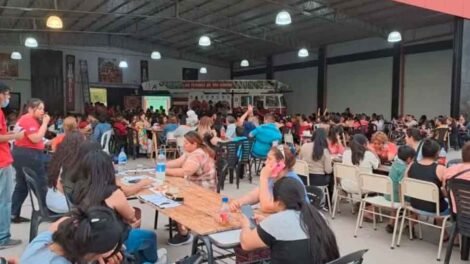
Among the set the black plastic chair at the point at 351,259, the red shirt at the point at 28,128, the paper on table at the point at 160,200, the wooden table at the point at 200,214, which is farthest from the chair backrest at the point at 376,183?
the red shirt at the point at 28,128

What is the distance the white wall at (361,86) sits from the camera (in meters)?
16.6

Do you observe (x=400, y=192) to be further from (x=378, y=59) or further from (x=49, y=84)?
(x=49, y=84)

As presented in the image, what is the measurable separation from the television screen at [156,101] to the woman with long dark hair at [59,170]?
1631 cm

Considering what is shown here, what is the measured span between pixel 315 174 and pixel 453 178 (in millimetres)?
2105

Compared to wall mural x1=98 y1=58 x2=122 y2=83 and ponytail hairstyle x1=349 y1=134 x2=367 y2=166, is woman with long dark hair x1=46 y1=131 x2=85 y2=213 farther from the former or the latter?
wall mural x1=98 y1=58 x2=122 y2=83

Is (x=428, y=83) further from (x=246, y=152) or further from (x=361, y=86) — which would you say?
(x=246, y=152)

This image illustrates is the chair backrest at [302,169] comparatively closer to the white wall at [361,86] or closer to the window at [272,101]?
the white wall at [361,86]

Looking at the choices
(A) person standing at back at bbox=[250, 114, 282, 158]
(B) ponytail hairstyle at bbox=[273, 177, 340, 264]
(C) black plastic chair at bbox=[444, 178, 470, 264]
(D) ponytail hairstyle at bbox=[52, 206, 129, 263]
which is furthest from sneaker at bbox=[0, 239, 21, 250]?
(A) person standing at back at bbox=[250, 114, 282, 158]

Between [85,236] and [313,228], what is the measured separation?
1.08 metres

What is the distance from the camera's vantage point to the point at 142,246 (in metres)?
2.98

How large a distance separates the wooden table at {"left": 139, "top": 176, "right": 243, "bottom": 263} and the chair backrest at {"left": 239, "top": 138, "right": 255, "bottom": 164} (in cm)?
384

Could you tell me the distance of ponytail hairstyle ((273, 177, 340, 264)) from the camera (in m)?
2.03

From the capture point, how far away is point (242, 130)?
28.1ft

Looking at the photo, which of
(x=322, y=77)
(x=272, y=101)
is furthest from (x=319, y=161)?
(x=322, y=77)
